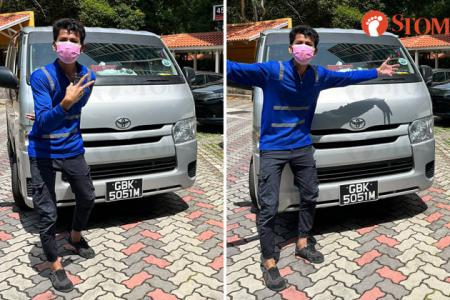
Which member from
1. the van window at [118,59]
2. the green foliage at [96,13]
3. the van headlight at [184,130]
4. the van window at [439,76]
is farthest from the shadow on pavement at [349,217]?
the green foliage at [96,13]

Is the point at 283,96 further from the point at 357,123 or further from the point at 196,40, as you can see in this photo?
the point at 196,40

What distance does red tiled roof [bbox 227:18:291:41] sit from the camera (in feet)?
53.2

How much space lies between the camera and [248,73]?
324 cm

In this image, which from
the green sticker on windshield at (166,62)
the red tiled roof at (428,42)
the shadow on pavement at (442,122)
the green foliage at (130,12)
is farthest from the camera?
the green foliage at (130,12)

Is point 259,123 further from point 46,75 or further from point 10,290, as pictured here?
point 10,290

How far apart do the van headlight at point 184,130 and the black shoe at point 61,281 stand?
160cm

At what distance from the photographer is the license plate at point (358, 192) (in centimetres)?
373

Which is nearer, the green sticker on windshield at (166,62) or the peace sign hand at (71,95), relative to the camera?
the peace sign hand at (71,95)

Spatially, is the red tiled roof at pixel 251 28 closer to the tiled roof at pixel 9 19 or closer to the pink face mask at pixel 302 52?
the tiled roof at pixel 9 19

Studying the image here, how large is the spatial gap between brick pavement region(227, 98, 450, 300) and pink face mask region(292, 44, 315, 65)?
5.10 ft

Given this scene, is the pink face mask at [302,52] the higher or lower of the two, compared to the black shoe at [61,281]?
higher

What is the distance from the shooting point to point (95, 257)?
12.1 ft

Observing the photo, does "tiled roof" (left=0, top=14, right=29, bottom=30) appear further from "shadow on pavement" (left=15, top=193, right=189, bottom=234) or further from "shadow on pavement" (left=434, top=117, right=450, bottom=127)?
"shadow on pavement" (left=434, top=117, right=450, bottom=127)

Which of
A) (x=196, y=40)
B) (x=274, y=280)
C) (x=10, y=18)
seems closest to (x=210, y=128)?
(x=274, y=280)
